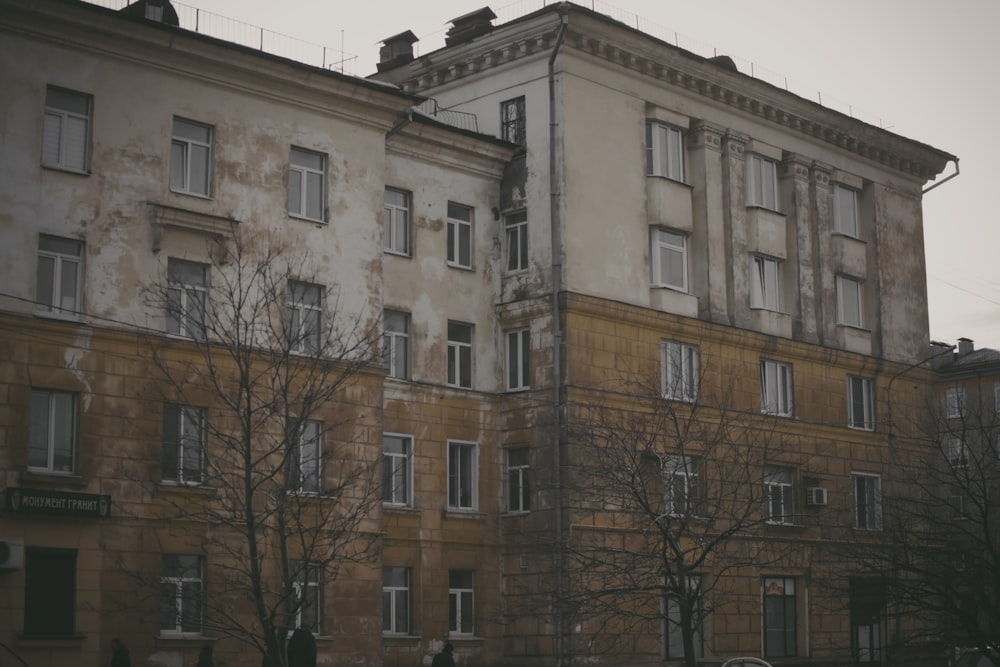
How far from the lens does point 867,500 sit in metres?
47.1

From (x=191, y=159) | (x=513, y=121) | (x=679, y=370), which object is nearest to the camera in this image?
(x=191, y=159)

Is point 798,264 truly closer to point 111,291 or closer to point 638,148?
point 638,148

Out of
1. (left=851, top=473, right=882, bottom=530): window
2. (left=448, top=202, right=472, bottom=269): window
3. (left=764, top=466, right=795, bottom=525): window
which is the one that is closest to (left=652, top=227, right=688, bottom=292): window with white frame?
(left=448, top=202, right=472, bottom=269): window

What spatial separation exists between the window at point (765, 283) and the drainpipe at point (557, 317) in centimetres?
798

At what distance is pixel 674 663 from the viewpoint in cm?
3900

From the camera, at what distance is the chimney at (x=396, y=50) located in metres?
44.7

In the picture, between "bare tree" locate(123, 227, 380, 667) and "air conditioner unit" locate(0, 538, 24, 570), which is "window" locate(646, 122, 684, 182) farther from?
"air conditioner unit" locate(0, 538, 24, 570)

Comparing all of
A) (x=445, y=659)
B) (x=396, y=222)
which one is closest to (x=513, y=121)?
(x=396, y=222)

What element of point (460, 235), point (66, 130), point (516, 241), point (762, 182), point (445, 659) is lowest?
point (445, 659)

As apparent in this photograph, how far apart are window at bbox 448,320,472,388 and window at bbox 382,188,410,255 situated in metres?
2.44

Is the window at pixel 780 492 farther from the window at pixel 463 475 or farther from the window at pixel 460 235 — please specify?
the window at pixel 460 235

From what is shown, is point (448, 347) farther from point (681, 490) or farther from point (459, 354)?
point (681, 490)

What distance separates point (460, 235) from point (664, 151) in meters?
6.60

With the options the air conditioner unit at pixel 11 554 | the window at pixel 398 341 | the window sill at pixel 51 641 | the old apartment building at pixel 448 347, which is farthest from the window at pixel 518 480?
the air conditioner unit at pixel 11 554
